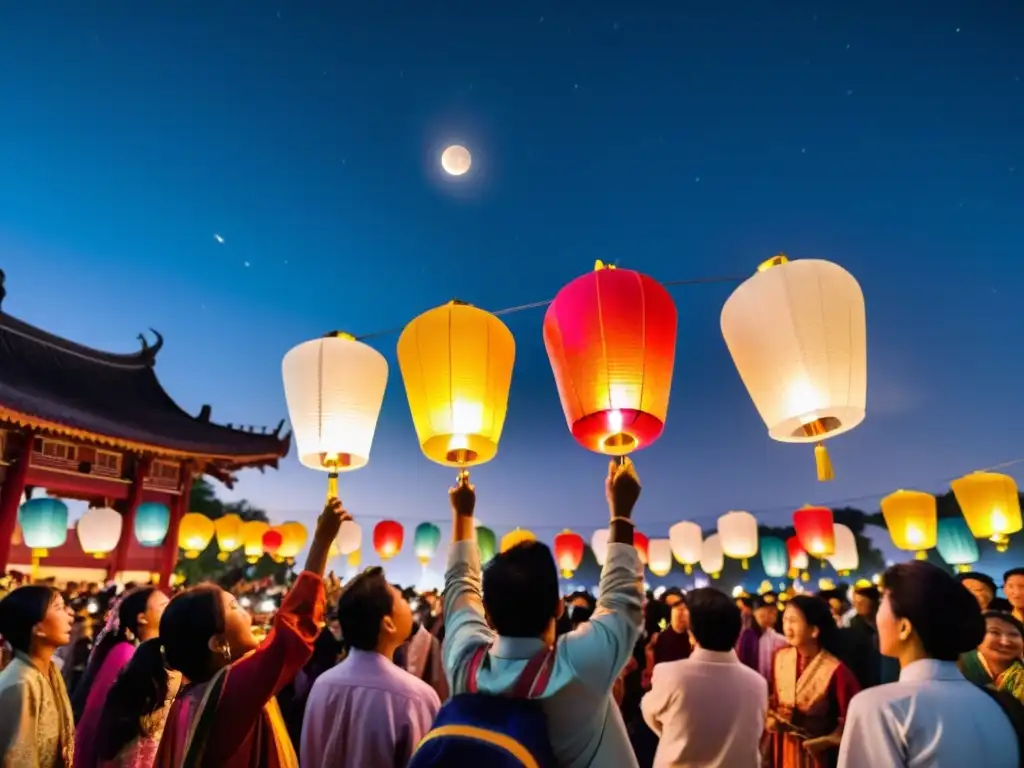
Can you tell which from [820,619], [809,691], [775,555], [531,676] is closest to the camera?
[531,676]

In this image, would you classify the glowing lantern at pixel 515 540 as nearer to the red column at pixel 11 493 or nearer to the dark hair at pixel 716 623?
the dark hair at pixel 716 623

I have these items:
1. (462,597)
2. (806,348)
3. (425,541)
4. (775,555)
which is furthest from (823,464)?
(775,555)

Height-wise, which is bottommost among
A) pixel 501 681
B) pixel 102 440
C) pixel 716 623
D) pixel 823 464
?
pixel 501 681

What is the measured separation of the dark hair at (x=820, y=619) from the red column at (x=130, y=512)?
16.6 meters

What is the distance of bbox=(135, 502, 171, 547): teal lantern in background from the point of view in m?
15.0

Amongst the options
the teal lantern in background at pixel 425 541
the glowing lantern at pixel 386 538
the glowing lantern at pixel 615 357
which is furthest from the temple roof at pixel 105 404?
the glowing lantern at pixel 615 357

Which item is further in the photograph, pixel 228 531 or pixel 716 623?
pixel 228 531

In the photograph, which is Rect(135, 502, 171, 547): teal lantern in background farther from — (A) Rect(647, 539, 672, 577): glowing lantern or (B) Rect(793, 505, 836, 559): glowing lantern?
(B) Rect(793, 505, 836, 559): glowing lantern

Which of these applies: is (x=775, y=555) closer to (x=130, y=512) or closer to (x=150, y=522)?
(x=150, y=522)

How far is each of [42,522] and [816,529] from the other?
600 inches

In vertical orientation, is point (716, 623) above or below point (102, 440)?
below

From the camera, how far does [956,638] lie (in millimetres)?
1903

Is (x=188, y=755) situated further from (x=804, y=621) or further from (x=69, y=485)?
(x=69, y=485)

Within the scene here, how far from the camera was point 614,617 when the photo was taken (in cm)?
169
